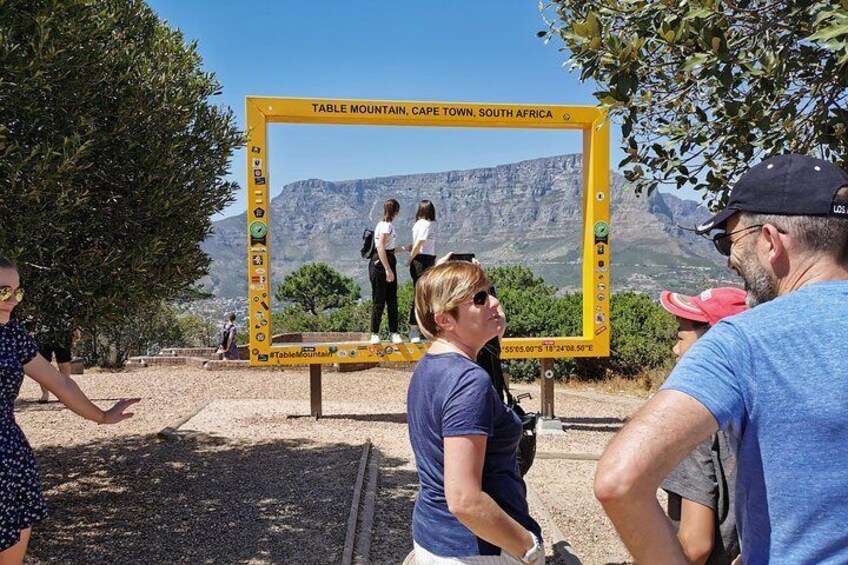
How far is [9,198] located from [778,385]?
4.47m

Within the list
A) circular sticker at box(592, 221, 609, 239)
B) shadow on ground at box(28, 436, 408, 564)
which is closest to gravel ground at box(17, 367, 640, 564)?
shadow on ground at box(28, 436, 408, 564)

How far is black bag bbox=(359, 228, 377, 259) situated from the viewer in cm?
976

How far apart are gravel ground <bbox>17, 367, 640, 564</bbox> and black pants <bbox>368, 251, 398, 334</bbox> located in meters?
1.47

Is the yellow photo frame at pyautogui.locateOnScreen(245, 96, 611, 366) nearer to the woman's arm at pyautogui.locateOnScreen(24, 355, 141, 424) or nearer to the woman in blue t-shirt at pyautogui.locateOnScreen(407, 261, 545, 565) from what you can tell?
the woman's arm at pyautogui.locateOnScreen(24, 355, 141, 424)

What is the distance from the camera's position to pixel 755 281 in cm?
165

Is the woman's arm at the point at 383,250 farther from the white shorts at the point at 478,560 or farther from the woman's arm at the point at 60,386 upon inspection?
the white shorts at the point at 478,560

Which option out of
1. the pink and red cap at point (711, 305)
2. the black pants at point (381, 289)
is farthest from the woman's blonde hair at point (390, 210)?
the pink and red cap at point (711, 305)

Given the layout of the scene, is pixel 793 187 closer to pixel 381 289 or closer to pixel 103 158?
pixel 103 158

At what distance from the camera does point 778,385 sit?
1.37 m

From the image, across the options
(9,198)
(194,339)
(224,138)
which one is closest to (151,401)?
(224,138)

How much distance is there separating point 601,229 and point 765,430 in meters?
8.90

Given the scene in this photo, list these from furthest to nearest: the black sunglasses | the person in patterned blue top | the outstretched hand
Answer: the outstretched hand < the person in patterned blue top < the black sunglasses

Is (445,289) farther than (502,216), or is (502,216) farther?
(502,216)

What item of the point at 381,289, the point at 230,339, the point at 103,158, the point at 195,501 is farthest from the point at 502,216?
the point at 103,158
